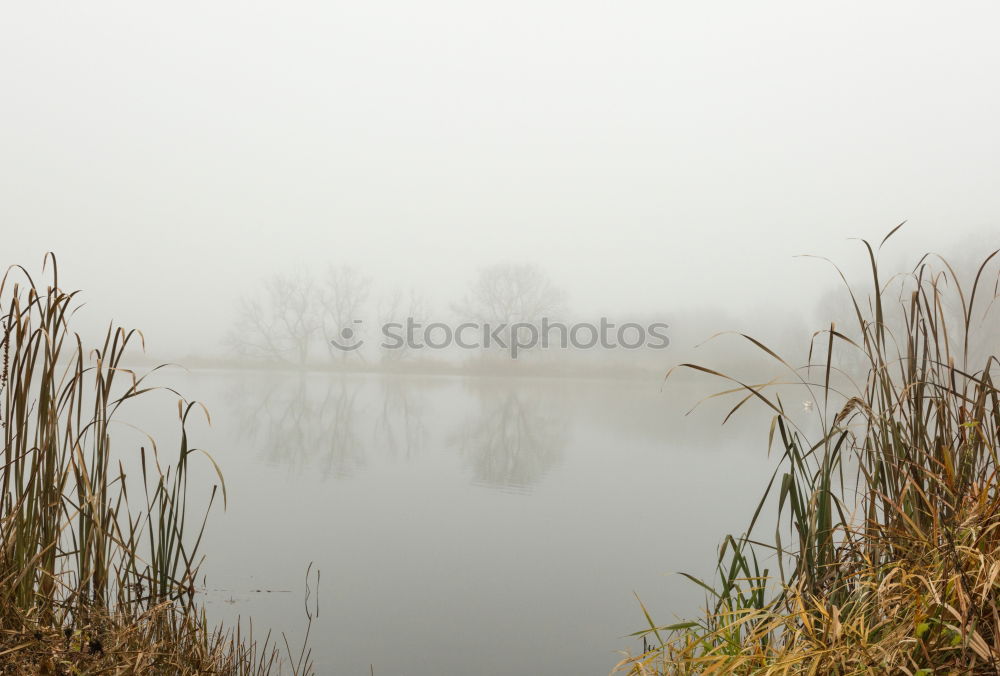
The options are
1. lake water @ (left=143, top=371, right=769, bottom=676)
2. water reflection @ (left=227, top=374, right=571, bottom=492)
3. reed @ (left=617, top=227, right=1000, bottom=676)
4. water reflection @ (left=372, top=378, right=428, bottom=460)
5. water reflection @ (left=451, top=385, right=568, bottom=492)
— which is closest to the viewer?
reed @ (left=617, top=227, right=1000, bottom=676)

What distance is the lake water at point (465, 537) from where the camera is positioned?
220 cm

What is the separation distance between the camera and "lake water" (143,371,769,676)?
220 cm

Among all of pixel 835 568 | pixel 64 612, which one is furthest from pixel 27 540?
pixel 835 568

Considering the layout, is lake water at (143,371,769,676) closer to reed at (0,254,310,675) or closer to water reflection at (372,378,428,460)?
water reflection at (372,378,428,460)

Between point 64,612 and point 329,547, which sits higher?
point 64,612

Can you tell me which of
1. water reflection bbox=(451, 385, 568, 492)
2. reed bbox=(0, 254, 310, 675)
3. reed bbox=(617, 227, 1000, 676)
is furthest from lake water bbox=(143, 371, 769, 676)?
reed bbox=(617, 227, 1000, 676)

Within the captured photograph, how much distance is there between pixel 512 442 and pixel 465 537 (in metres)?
4.03

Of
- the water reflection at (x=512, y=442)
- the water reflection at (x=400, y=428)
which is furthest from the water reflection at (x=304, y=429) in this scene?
the water reflection at (x=512, y=442)

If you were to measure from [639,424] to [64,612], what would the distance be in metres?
9.13

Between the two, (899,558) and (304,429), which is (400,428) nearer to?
(304,429)

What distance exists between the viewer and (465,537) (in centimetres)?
344

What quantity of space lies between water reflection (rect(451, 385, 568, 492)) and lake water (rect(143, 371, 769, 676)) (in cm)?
4

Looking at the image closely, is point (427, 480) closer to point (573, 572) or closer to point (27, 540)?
point (573, 572)

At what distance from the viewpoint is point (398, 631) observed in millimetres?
2236
